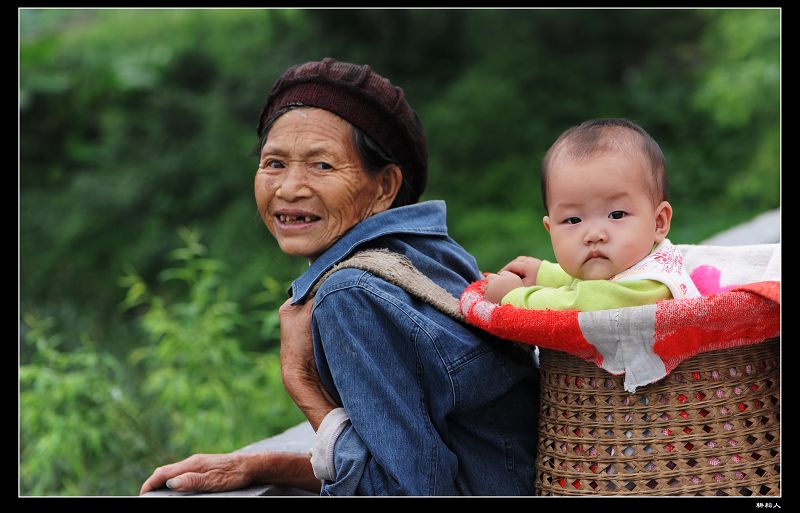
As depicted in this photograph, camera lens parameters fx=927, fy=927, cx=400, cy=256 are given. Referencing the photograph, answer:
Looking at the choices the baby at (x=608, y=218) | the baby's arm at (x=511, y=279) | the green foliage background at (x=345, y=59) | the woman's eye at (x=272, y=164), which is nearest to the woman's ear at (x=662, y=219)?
the baby at (x=608, y=218)

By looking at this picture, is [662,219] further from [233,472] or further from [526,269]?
[233,472]

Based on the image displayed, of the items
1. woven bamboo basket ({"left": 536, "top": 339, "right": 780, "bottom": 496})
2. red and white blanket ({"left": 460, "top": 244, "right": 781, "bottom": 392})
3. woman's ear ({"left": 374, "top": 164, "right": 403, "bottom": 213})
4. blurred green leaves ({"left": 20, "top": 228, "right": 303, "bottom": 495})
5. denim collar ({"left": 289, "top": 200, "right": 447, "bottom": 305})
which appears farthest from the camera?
blurred green leaves ({"left": 20, "top": 228, "right": 303, "bottom": 495})

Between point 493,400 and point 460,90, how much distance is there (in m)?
6.09

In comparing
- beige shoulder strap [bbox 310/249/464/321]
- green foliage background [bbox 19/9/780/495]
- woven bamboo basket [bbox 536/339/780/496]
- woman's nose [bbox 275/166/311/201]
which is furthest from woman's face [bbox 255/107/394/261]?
green foliage background [bbox 19/9/780/495]

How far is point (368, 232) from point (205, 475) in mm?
751

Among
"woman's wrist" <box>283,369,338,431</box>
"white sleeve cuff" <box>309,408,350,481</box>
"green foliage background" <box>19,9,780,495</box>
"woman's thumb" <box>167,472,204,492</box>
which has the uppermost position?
"green foliage background" <box>19,9,780,495</box>

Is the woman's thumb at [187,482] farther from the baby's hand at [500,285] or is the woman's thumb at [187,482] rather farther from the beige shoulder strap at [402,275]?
the baby's hand at [500,285]

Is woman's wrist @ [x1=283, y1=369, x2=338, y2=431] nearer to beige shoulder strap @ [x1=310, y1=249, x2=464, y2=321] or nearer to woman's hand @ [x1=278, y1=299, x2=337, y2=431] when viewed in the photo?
woman's hand @ [x1=278, y1=299, x2=337, y2=431]

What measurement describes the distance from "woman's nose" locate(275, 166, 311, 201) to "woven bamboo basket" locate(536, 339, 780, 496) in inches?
31.8

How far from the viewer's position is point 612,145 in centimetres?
208

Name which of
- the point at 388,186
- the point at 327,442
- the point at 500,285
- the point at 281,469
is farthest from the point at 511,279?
the point at 281,469

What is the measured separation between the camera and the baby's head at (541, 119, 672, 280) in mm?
2072

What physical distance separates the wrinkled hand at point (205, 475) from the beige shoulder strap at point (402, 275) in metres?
0.50

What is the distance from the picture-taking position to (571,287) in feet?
7.00
